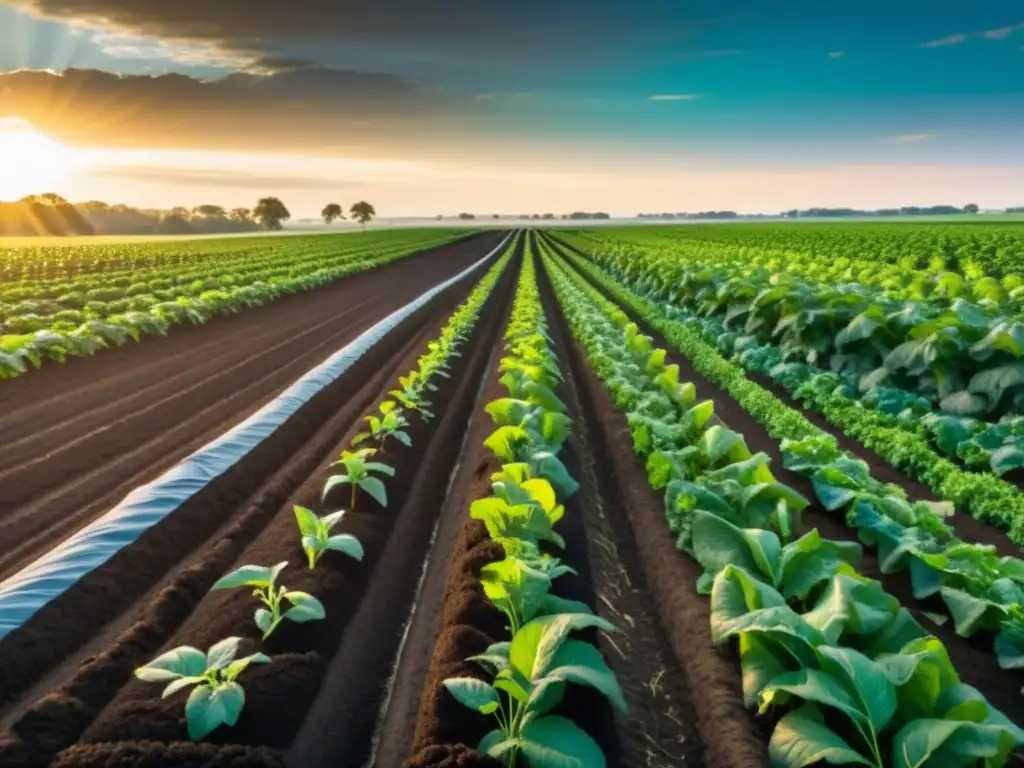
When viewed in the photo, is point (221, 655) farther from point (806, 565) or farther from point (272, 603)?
point (806, 565)

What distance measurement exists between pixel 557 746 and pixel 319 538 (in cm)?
213

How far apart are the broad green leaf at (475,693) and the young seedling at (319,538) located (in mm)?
1430

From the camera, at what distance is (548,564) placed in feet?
12.0

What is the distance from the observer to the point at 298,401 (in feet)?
28.2

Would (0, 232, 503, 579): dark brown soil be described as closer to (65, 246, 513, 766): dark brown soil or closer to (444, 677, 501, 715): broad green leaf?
(65, 246, 513, 766): dark brown soil

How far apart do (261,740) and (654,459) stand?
3225mm

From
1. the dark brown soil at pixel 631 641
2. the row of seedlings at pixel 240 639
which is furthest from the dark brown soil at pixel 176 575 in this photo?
the dark brown soil at pixel 631 641

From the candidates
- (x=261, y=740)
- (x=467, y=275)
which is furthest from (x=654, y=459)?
(x=467, y=275)

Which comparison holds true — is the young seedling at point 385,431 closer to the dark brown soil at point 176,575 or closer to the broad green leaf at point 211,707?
the dark brown soil at point 176,575

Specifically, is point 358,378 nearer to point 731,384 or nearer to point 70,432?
point 70,432

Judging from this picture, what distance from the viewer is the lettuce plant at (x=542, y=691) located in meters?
2.57

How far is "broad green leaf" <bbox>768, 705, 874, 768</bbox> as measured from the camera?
93.1 inches

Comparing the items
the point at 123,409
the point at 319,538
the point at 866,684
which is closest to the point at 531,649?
Answer: the point at 866,684

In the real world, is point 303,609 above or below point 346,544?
below
